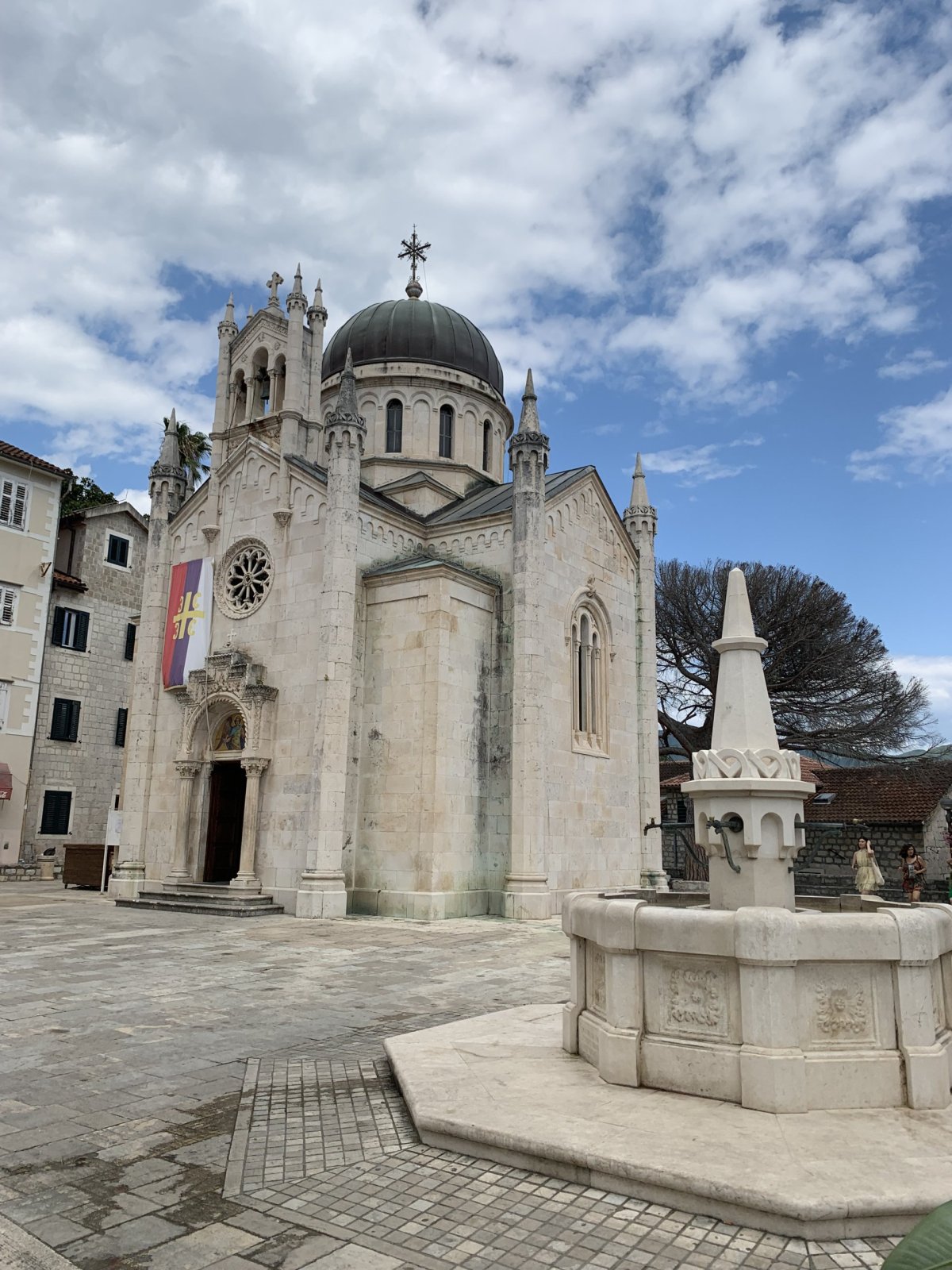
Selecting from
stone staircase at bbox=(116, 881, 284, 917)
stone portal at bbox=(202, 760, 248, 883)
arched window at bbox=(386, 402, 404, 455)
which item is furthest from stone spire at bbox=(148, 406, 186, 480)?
stone staircase at bbox=(116, 881, 284, 917)

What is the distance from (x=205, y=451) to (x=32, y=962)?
3243 cm

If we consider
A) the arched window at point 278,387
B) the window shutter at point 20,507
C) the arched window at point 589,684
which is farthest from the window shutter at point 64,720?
the arched window at point 589,684

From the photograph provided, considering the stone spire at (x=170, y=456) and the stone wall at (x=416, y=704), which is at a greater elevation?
the stone spire at (x=170, y=456)

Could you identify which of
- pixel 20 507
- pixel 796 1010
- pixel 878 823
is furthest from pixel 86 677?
pixel 796 1010

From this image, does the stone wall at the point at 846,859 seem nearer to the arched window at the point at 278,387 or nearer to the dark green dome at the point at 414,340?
the dark green dome at the point at 414,340

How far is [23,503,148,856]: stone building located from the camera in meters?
30.8

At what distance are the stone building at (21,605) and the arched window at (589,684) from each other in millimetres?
18839

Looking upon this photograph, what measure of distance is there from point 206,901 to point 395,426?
49.8ft

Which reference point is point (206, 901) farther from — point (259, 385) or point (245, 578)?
point (259, 385)

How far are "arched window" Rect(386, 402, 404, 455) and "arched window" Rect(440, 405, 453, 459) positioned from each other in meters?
1.24

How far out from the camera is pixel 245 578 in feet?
74.4

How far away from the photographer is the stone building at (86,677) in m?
30.8

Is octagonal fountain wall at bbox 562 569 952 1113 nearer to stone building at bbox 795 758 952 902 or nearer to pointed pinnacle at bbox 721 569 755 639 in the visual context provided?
pointed pinnacle at bbox 721 569 755 639

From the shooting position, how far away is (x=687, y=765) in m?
41.3
